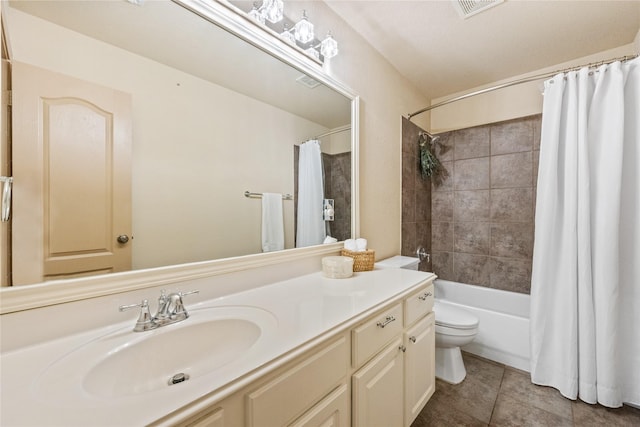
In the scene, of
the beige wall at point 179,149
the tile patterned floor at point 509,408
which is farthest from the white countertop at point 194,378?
the tile patterned floor at point 509,408

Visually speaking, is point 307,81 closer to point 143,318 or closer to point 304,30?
point 304,30

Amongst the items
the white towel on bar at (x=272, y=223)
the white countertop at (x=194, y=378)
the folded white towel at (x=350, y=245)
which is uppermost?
the white towel on bar at (x=272, y=223)

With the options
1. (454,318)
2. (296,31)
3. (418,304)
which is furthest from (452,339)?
(296,31)

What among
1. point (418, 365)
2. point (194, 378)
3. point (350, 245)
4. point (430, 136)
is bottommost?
point (418, 365)

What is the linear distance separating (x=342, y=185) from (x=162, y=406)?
4.38 ft

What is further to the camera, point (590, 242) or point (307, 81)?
point (590, 242)

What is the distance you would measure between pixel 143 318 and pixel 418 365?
120 cm

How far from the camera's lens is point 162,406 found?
1.48 ft

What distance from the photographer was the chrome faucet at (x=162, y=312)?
748mm

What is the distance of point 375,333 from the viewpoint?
0.96 meters

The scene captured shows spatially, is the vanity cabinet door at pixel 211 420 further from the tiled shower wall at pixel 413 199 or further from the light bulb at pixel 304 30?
the tiled shower wall at pixel 413 199

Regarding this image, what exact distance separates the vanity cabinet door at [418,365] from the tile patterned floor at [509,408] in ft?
0.87

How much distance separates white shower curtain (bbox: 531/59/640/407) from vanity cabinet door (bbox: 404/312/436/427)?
918 millimetres

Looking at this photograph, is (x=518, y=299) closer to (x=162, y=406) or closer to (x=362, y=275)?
(x=362, y=275)
